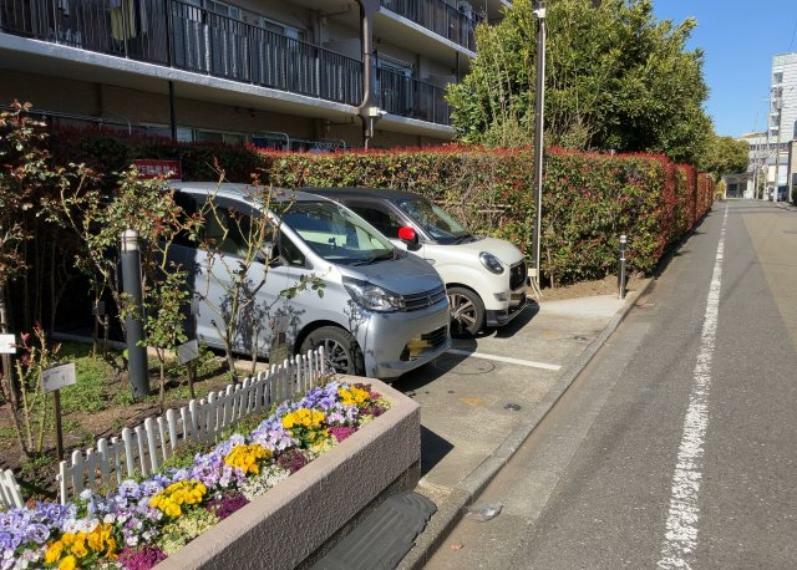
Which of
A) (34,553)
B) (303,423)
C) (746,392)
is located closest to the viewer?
(34,553)

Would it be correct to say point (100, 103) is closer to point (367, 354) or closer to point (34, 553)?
point (367, 354)

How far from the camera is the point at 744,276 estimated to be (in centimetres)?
1359

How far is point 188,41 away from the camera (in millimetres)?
11984

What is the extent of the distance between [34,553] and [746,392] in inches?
237

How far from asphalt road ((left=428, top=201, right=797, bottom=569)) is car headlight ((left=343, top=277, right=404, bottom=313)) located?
1.65m

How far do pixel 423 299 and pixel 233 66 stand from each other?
924 centimetres

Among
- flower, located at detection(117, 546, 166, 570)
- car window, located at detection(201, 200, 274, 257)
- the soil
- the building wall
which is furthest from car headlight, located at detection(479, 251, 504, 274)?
the building wall

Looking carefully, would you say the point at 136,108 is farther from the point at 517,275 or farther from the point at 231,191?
the point at 517,275

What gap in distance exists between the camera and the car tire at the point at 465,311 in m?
7.98

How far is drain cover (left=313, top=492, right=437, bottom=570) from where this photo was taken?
10.1 feet

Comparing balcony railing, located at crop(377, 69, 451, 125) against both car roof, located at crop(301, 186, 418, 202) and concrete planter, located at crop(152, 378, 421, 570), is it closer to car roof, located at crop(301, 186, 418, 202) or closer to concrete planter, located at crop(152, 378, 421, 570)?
car roof, located at crop(301, 186, 418, 202)

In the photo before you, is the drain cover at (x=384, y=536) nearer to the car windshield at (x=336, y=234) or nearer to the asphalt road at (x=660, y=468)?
the asphalt road at (x=660, y=468)

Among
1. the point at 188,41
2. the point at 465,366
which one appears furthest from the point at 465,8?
the point at 465,366

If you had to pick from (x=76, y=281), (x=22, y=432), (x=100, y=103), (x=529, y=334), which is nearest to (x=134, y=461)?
(x=22, y=432)
